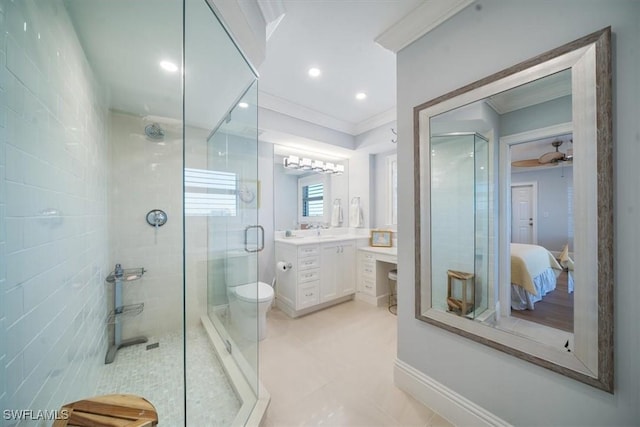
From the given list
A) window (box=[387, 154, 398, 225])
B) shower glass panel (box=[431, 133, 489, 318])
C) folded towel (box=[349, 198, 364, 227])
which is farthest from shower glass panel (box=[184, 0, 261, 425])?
window (box=[387, 154, 398, 225])

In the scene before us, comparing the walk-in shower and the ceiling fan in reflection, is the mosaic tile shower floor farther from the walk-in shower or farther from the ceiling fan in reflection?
the ceiling fan in reflection

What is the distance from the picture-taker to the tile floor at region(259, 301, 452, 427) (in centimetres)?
137

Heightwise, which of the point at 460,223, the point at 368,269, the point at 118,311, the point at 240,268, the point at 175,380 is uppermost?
the point at 460,223

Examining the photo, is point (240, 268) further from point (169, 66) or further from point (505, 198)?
point (505, 198)

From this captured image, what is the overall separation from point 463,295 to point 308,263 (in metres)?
1.73

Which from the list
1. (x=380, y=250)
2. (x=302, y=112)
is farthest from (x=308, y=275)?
(x=302, y=112)

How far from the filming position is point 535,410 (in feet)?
3.41

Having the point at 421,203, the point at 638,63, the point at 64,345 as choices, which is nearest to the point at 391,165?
the point at 421,203

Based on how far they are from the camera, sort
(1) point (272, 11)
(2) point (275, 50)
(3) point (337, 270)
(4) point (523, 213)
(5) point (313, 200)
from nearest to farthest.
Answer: (4) point (523, 213)
(1) point (272, 11)
(2) point (275, 50)
(3) point (337, 270)
(5) point (313, 200)

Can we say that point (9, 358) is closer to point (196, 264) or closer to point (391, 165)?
point (196, 264)

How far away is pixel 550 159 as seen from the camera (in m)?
1.07

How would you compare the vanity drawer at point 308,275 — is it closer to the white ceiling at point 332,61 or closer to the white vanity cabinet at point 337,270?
the white vanity cabinet at point 337,270

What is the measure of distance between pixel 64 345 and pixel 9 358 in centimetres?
59

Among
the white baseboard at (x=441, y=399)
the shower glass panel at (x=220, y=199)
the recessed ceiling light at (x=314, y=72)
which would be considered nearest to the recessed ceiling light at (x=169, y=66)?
the shower glass panel at (x=220, y=199)
